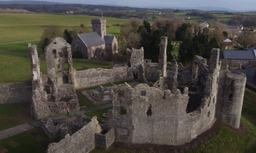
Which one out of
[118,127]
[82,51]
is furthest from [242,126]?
[82,51]

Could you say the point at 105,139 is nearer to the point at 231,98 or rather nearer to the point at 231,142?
the point at 231,142

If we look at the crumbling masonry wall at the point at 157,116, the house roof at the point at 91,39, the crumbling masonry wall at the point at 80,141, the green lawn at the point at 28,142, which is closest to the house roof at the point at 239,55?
the house roof at the point at 91,39

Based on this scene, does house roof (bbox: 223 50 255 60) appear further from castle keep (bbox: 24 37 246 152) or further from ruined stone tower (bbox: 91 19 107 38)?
ruined stone tower (bbox: 91 19 107 38)

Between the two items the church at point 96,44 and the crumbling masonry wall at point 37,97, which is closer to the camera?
the crumbling masonry wall at point 37,97

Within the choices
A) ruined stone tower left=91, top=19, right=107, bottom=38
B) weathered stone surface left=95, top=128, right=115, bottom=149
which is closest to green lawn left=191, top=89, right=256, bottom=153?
weathered stone surface left=95, top=128, right=115, bottom=149

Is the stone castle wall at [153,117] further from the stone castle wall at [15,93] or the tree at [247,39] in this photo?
the tree at [247,39]
